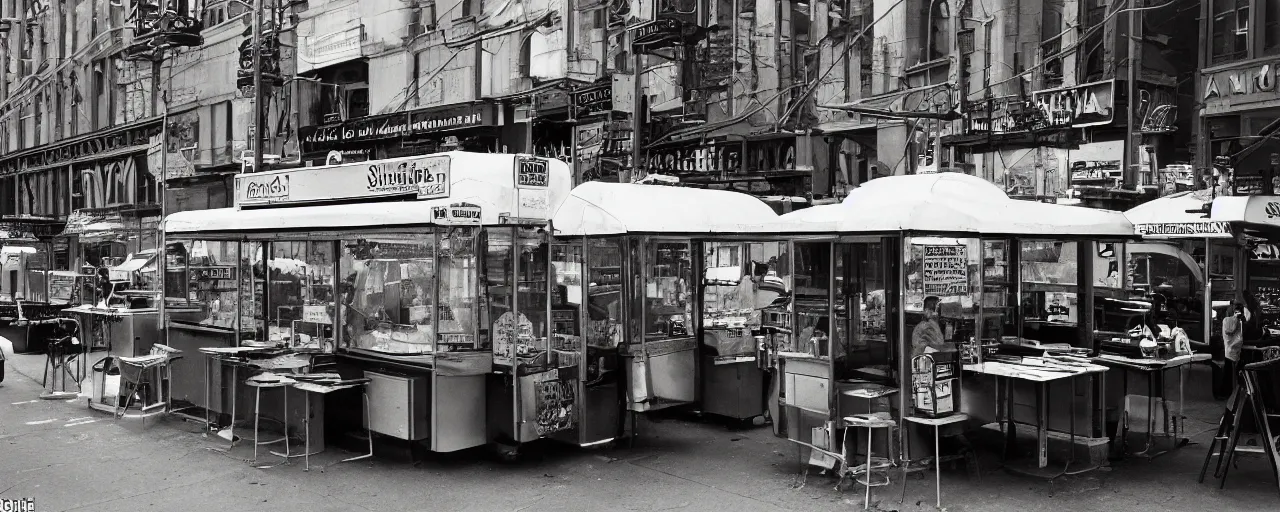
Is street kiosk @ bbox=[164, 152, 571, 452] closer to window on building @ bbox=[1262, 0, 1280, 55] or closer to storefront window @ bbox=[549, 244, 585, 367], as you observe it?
storefront window @ bbox=[549, 244, 585, 367]

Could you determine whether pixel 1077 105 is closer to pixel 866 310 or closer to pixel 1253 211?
pixel 1253 211

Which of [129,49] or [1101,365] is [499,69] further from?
[1101,365]

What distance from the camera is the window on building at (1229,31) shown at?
A: 15.7m

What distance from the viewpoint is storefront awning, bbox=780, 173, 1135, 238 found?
7.70m

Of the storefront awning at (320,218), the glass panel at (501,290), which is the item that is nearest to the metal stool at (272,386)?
the storefront awning at (320,218)

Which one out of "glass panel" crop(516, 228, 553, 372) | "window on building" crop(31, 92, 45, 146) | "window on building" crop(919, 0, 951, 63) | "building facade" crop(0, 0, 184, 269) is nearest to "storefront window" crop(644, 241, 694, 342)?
"glass panel" crop(516, 228, 553, 372)

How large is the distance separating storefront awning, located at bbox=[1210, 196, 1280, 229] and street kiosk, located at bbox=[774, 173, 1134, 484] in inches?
90.7

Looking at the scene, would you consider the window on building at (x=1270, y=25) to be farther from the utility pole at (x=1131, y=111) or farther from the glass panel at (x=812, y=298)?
the glass panel at (x=812, y=298)

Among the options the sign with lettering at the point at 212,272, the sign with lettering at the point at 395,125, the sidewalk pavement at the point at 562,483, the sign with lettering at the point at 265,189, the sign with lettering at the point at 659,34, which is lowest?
the sidewalk pavement at the point at 562,483

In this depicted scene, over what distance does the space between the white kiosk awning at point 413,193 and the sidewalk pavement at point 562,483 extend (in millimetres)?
2212

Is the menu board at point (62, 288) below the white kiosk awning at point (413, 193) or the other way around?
below

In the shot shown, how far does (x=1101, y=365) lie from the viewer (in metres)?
8.58

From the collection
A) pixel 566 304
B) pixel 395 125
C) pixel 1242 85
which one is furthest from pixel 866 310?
pixel 395 125

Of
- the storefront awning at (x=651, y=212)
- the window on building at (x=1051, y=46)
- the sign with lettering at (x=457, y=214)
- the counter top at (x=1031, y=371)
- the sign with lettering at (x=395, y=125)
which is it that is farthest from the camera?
the sign with lettering at (x=395, y=125)
